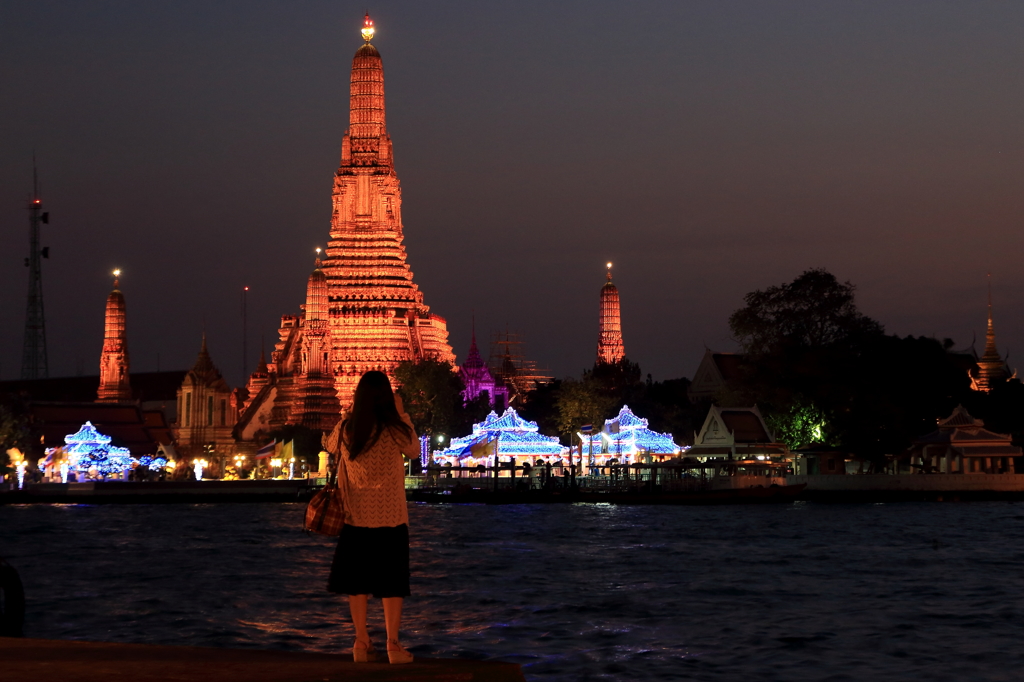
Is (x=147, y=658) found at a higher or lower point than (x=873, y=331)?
lower

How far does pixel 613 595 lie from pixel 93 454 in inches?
2876

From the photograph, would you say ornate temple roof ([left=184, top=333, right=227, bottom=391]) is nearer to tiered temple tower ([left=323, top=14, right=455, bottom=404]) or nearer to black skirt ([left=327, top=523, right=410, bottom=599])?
tiered temple tower ([left=323, top=14, right=455, bottom=404])

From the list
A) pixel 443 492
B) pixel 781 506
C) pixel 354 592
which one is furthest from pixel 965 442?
pixel 354 592

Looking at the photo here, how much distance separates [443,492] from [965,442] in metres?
25.4

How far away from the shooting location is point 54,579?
30.0 m

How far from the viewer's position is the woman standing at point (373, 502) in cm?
1137

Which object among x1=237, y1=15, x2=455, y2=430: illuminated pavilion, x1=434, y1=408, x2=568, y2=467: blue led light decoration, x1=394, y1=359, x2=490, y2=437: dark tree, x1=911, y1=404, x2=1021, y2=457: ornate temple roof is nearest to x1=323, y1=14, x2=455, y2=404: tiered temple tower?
x1=237, y1=15, x2=455, y2=430: illuminated pavilion

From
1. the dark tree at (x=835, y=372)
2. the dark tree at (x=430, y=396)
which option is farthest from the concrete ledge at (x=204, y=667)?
the dark tree at (x=430, y=396)

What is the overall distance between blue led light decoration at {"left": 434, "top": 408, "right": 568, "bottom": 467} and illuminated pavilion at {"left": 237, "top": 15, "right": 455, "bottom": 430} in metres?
23.3

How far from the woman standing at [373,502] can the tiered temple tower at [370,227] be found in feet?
326

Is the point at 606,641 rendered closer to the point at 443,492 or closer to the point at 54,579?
the point at 54,579

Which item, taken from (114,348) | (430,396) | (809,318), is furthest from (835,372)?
(114,348)

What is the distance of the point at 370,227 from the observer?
114188mm

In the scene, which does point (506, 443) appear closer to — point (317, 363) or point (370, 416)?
point (317, 363)
